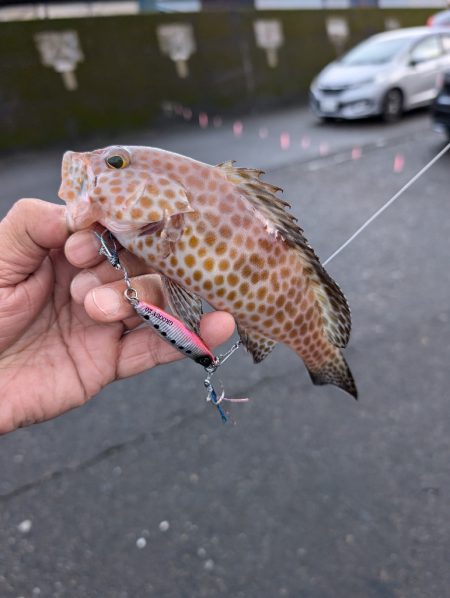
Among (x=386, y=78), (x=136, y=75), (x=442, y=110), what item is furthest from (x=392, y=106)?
(x=136, y=75)

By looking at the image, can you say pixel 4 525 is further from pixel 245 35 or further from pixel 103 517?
pixel 245 35

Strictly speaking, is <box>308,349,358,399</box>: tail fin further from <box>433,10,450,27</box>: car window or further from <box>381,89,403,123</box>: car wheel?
<box>433,10,450,27</box>: car window

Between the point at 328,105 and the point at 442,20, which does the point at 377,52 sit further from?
the point at 442,20

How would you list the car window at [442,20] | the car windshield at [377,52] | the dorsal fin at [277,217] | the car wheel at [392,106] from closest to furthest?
the dorsal fin at [277,217] → the car wheel at [392,106] → the car windshield at [377,52] → the car window at [442,20]

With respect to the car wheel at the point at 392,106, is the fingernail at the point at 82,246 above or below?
above

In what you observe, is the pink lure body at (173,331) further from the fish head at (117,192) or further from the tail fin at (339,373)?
the tail fin at (339,373)

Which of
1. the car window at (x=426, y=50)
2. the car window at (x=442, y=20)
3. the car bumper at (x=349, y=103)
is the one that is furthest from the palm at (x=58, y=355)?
the car window at (x=442, y=20)
